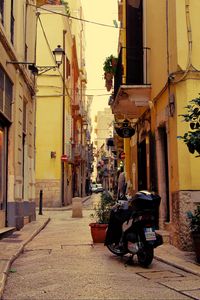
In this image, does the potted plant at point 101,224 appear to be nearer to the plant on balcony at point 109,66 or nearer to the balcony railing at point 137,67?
the balcony railing at point 137,67

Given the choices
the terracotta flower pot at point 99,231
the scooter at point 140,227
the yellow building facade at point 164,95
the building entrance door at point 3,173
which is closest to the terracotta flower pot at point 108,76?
the yellow building facade at point 164,95

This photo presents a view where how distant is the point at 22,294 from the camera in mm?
5965

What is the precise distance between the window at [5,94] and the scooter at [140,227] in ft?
16.4

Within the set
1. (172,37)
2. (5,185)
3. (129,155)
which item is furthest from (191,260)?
(129,155)

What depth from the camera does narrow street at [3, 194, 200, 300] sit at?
232 inches

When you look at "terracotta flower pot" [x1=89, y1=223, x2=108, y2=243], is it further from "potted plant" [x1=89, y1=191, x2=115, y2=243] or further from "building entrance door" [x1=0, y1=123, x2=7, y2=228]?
"building entrance door" [x1=0, y1=123, x2=7, y2=228]

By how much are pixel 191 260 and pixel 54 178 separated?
856 inches

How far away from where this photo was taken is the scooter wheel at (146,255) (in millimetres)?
7793

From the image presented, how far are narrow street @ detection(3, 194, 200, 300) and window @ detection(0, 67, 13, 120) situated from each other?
160 inches

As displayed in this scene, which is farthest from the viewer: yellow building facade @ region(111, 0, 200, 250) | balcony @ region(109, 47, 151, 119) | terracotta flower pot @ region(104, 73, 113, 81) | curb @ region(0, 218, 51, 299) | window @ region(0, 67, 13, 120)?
terracotta flower pot @ region(104, 73, 113, 81)

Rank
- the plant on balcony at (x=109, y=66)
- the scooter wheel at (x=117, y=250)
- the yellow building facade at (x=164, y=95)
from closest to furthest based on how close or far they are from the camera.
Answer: the scooter wheel at (x=117, y=250), the yellow building facade at (x=164, y=95), the plant on balcony at (x=109, y=66)

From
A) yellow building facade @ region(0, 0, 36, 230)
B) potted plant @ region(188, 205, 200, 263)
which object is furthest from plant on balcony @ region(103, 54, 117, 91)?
potted plant @ region(188, 205, 200, 263)

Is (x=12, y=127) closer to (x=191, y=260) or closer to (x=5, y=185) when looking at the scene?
(x=5, y=185)

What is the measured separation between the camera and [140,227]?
8039mm
